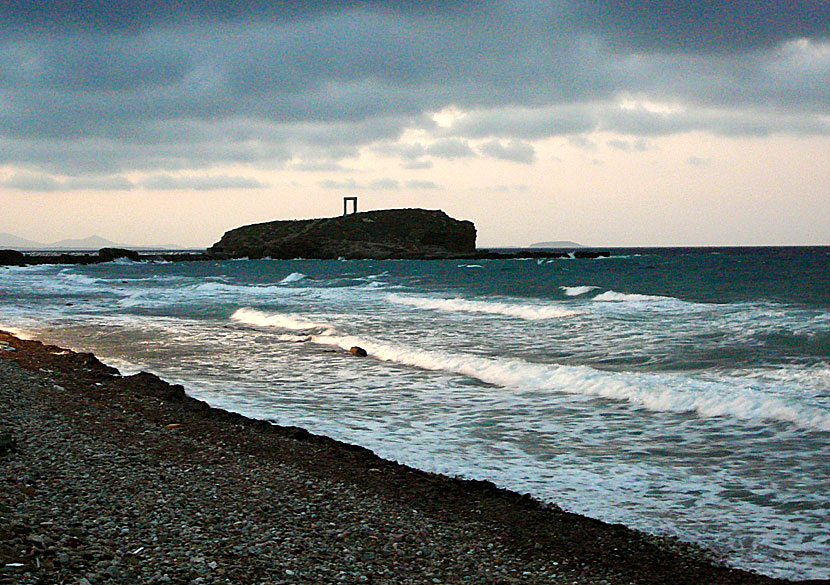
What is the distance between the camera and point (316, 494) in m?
6.84

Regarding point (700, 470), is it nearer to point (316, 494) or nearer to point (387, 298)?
point (316, 494)

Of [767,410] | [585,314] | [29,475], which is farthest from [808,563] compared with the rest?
[585,314]

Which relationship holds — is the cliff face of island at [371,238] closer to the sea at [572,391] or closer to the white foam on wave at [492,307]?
the white foam on wave at [492,307]

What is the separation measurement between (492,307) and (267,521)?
24764 millimetres

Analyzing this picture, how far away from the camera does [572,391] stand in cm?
1290

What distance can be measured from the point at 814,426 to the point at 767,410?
0.89m

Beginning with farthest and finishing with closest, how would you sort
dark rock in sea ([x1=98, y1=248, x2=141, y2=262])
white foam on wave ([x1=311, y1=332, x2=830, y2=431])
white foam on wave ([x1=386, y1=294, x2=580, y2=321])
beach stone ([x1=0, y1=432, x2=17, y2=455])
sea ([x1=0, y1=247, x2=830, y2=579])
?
1. dark rock in sea ([x1=98, y1=248, x2=141, y2=262])
2. white foam on wave ([x1=386, y1=294, x2=580, y2=321])
3. white foam on wave ([x1=311, y1=332, x2=830, y2=431])
4. beach stone ([x1=0, y1=432, x2=17, y2=455])
5. sea ([x1=0, y1=247, x2=830, y2=579])

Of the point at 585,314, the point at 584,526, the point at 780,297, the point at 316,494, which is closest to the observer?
the point at 584,526

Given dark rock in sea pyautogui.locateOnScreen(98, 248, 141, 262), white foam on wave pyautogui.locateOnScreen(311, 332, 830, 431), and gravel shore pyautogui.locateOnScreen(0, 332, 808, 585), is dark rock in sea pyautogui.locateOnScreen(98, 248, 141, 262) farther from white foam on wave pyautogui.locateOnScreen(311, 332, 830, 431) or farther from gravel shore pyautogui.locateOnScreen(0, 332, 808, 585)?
gravel shore pyautogui.locateOnScreen(0, 332, 808, 585)

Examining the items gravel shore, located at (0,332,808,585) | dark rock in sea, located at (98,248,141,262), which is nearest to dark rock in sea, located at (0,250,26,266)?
dark rock in sea, located at (98,248,141,262)

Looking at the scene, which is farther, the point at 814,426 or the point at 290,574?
the point at 814,426

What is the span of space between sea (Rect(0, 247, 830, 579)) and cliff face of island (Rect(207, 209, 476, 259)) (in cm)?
8633

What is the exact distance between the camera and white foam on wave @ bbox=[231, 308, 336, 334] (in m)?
23.6

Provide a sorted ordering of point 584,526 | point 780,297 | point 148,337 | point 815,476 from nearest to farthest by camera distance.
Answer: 1. point 584,526
2. point 815,476
3. point 148,337
4. point 780,297
